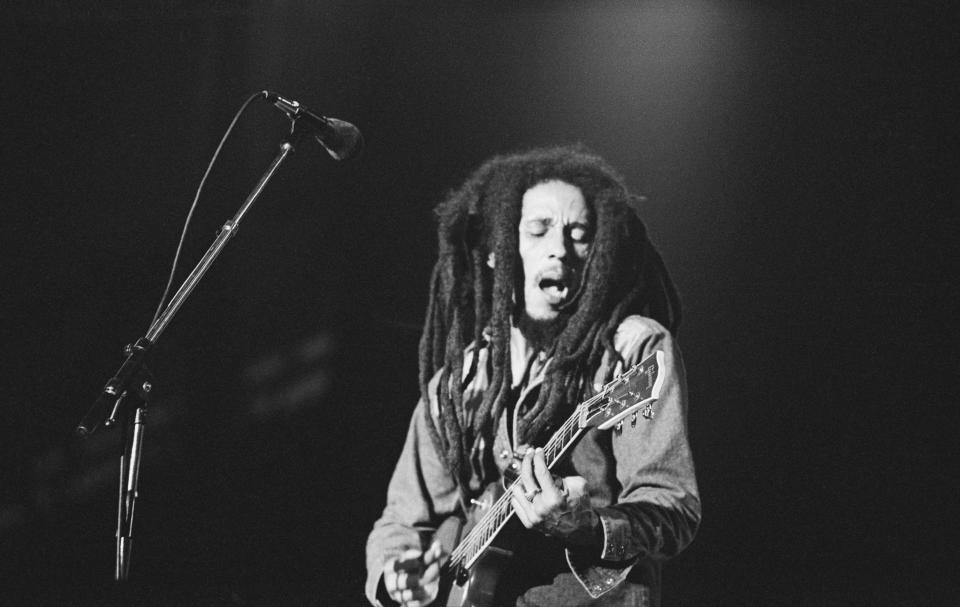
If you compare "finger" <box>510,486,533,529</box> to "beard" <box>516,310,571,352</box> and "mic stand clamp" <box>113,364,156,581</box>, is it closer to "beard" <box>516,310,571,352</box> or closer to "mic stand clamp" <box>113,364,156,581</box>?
"beard" <box>516,310,571,352</box>

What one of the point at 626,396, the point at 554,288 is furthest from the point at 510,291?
the point at 626,396

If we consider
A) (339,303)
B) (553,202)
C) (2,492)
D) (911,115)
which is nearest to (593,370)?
(553,202)

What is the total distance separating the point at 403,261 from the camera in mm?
2648

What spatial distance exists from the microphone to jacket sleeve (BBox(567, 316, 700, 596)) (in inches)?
32.5

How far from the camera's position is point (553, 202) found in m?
2.36

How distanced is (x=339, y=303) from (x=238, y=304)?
0.31 m

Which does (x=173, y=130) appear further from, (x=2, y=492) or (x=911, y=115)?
(x=911, y=115)

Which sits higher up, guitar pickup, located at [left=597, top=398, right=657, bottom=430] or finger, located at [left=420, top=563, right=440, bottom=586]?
guitar pickup, located at [left=597, top=398, right=657, bottom=430]

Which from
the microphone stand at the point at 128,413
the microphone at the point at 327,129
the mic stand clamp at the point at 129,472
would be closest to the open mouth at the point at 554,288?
the microphone at the point at 327,129

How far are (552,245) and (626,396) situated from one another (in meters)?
0.54

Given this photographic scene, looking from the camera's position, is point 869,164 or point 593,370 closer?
point 593,370

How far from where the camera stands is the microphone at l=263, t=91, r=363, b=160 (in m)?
2.11

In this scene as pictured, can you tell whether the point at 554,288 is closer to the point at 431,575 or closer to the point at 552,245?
the point at 552,245

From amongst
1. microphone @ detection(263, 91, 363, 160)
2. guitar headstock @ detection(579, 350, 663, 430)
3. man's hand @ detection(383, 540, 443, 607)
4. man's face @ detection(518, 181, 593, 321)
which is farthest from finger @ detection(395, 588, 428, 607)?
microphone @ detection(263, 91, 363, 160)
